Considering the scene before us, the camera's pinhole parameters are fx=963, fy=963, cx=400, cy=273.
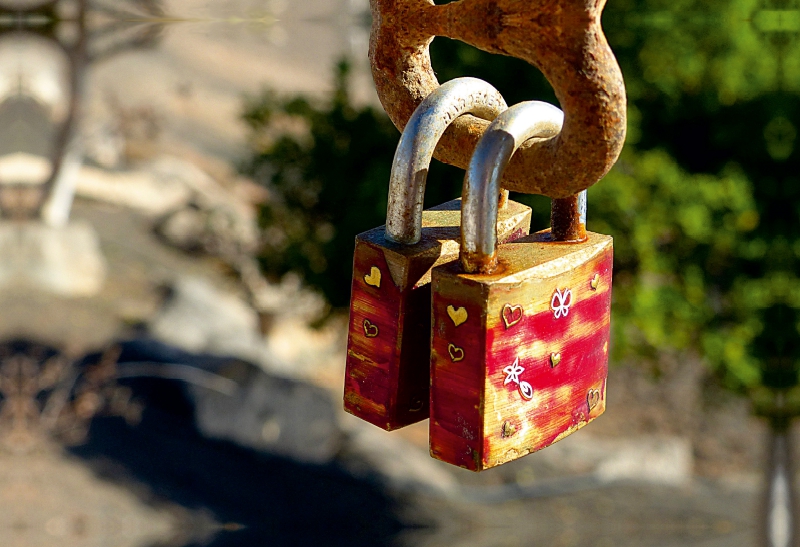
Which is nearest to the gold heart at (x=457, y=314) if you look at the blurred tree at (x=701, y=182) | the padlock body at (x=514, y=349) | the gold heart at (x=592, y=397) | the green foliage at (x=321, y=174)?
the padlock body at (x=514, y=349)

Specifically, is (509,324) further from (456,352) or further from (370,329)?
(370,329)

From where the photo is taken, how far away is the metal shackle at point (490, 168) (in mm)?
1372

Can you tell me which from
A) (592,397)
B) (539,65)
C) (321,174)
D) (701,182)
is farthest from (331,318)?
(539,65)

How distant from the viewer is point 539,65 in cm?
133

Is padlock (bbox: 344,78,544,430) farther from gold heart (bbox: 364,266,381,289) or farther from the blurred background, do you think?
the blurred background

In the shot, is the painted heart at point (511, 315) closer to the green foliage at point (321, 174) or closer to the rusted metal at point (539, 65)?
the rusted metal at point (539, 65)

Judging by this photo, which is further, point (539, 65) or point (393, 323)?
point (393, 323)

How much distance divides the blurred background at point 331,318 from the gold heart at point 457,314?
4737mm

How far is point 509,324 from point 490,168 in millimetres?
265

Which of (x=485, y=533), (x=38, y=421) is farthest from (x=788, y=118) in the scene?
(x=38, y=421)

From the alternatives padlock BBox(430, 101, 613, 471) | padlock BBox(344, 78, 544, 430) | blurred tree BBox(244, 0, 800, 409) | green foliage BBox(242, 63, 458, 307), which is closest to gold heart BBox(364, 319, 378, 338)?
padlock BBox(344, 78, 544, 430)

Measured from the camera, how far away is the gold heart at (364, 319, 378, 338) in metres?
1.63

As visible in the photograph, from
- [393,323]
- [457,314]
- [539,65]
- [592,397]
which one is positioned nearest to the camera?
[539,65]

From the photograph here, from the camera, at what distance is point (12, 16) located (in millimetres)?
10141
